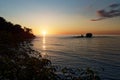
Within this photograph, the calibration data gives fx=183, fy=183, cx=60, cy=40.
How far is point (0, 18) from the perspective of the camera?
119562mm

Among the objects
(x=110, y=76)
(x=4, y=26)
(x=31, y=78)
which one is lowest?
(x=110, y=76)

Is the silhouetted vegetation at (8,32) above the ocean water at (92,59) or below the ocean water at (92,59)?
above

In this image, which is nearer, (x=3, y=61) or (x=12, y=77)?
(x=12, y=77)

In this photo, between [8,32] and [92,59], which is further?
[8,32]

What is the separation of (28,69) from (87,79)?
3089 mm

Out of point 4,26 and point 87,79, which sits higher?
point 4,26

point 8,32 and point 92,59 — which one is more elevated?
point 8,32

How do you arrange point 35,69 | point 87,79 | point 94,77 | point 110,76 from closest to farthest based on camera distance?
point 94,77, point 87,79, point 35,69, point 110,76

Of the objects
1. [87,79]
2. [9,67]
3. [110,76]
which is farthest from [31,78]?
[110,76]

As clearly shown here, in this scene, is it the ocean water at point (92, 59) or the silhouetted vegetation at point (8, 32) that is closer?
the ocean water at point (92, 59)

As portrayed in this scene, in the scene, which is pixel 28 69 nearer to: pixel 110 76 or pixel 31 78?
pixel 31 78

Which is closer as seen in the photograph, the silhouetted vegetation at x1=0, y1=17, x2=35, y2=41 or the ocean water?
the ocean water

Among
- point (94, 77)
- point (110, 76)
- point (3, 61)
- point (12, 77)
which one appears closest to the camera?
point (94, 77)

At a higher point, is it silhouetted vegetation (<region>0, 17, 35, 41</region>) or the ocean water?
silhouetted vegetation (<region>0, 17, 35, 41</region>)
